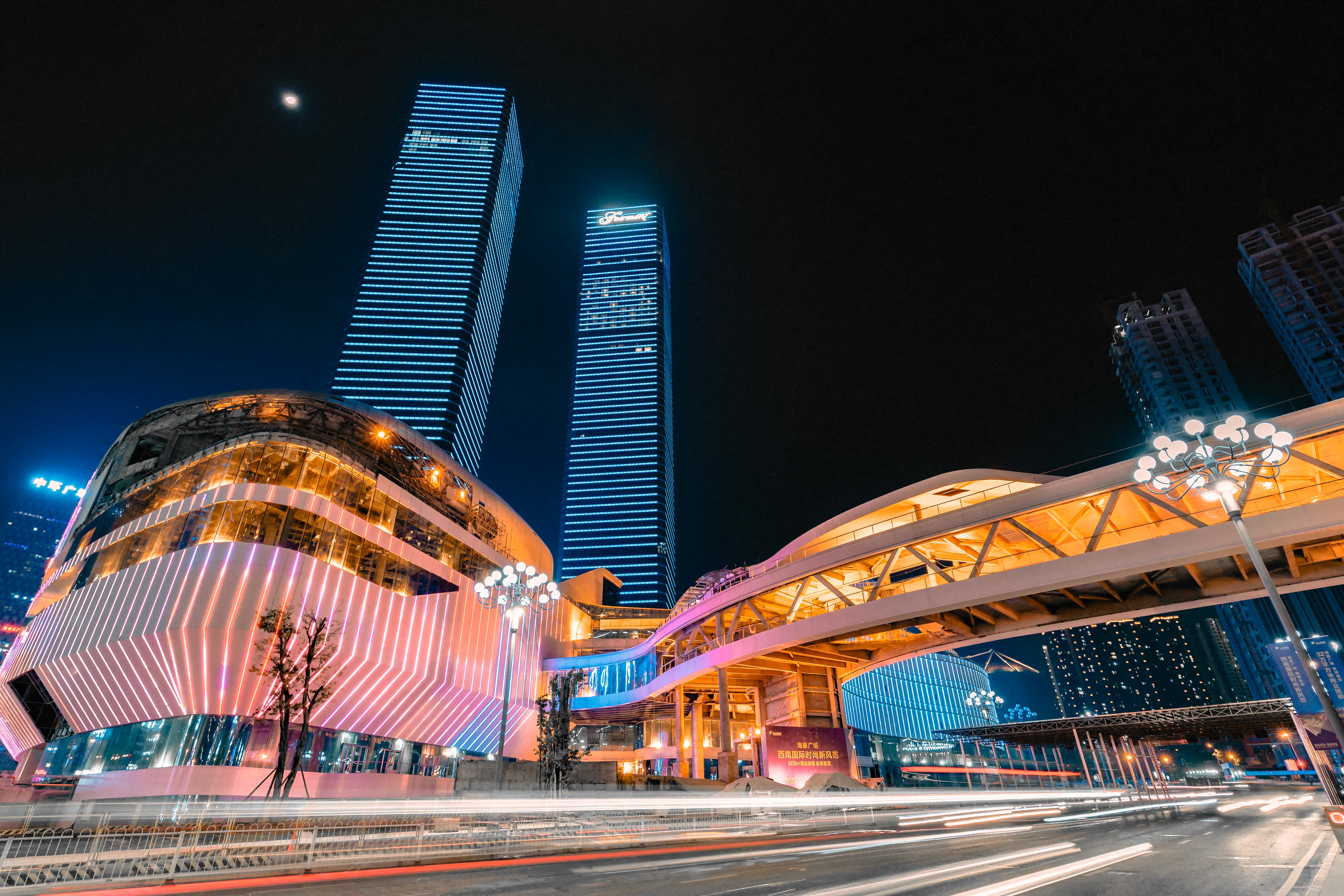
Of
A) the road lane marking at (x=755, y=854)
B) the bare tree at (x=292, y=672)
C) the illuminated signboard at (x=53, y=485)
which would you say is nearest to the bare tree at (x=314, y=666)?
the bare tree at (x=292, y=672)

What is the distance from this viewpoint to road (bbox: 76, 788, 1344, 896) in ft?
28.2

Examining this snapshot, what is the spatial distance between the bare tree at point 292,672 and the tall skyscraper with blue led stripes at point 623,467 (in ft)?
439

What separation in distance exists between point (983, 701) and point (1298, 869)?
86.5 metres

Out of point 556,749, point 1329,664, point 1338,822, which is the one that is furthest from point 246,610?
point 1329,664

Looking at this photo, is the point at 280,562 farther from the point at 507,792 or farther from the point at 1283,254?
the point at 1283,254

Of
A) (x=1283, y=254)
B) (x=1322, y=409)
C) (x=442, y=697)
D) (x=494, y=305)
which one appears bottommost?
(x=442, y=697)

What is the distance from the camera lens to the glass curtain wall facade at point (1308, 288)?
87.2m

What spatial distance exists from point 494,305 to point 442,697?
12814cm

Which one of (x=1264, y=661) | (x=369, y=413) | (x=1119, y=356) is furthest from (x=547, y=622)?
(x=1264, y=661)

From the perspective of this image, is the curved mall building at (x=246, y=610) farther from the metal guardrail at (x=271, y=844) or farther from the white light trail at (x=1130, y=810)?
the white light trail at (x=1130, y=810)

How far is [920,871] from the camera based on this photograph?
35.2 feet

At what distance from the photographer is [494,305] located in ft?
491

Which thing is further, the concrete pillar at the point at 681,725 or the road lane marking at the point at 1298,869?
the concrete pillar at the point at 681,725

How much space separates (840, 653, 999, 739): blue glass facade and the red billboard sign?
1743 inches
